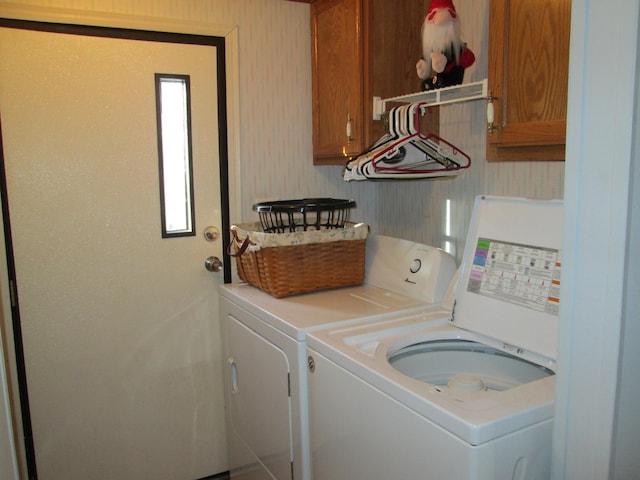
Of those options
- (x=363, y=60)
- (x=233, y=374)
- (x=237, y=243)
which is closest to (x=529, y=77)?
(x=363, y=60)

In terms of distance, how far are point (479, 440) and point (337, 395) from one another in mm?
490

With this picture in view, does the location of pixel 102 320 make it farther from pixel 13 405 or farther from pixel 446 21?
pixel 446 21

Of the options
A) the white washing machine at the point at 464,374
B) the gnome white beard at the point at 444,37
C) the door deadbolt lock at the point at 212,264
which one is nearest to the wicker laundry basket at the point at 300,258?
the door deadbolt lock at the point at 212,264

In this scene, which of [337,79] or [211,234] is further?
[211,234]

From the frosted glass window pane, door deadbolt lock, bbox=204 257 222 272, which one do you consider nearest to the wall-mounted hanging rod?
the frosted glass window pane

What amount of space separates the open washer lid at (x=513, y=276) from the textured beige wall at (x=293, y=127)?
1.20 ft

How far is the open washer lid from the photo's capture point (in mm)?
1381

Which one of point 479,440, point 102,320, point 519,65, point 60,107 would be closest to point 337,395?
point 479,440

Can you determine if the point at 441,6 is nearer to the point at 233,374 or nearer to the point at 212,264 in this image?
the point at 212,264

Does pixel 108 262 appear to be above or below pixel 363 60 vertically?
below

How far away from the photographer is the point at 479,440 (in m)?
0.99

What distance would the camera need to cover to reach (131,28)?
2.05m

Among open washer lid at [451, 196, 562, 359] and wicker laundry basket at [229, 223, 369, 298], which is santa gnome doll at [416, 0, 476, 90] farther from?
wicker laundry basket at [229, 223, 369, 298]

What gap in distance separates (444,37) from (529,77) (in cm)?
49
